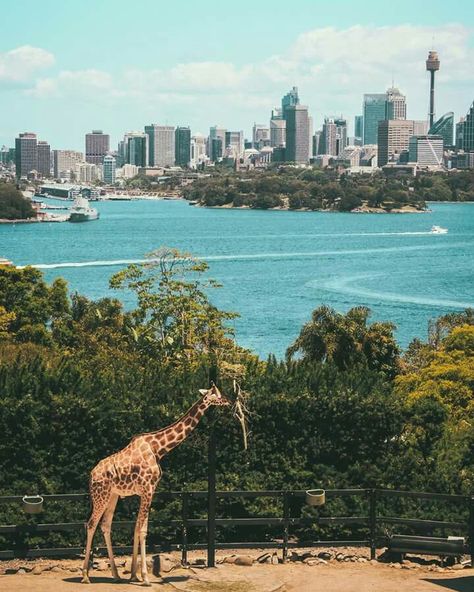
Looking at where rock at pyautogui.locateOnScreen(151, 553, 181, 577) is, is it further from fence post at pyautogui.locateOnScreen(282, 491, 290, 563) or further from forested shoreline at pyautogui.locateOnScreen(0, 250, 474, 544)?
fence post at pyautogui.locateOnScreen(282, 491, 290, 563)

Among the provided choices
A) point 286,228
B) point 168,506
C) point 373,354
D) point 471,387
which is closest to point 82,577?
point 168,506

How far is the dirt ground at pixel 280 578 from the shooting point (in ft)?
46.1

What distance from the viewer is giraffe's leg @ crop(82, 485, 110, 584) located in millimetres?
14039

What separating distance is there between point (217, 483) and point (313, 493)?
6.43 feet

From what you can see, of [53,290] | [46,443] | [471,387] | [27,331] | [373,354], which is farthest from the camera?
[53,290]

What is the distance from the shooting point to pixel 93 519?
14.1 meters

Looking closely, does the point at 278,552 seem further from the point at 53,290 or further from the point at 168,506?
the point at 53,290

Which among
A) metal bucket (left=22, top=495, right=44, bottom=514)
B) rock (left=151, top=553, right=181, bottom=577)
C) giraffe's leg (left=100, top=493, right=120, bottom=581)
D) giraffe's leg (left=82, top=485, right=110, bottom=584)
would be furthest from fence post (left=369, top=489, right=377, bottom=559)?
metal bucket (left=22, top=495, right=44, bottom=514)

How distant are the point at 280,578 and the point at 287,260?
10252 centimetres

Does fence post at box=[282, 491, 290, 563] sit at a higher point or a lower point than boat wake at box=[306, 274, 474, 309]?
higher

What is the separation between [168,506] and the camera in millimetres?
16422

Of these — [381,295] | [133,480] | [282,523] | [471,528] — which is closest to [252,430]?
[282,523]

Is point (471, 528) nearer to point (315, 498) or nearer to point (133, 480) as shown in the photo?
point (315, 498)

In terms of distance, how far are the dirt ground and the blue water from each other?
45.3 metres
